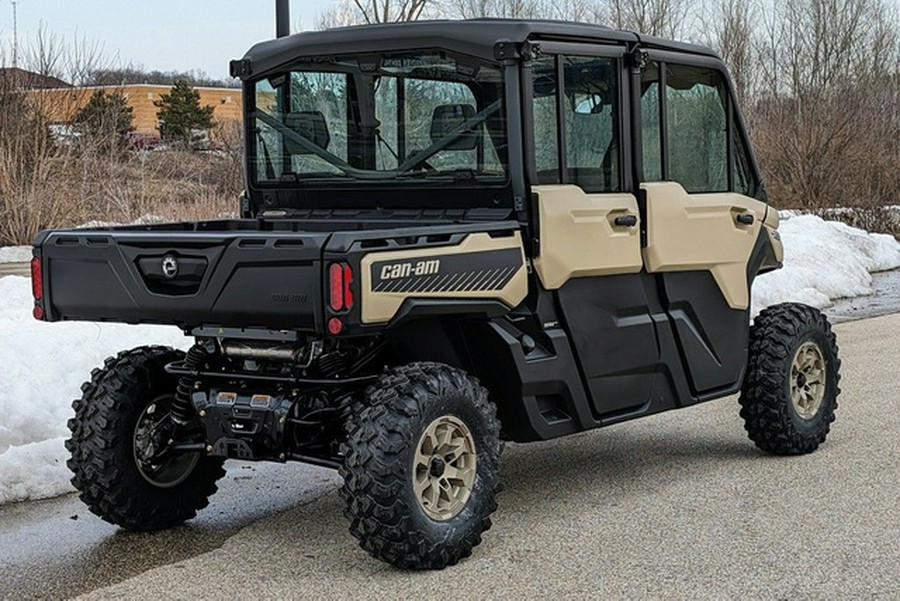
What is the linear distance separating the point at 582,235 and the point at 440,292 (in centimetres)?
107

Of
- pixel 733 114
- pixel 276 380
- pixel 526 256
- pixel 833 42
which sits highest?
pixel 833 42

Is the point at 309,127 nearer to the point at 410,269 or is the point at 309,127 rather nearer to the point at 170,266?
the point at 170,266

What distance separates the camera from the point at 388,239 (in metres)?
5.62

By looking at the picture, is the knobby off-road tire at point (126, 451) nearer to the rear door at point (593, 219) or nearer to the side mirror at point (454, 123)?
the side mirror at point (454, 123)

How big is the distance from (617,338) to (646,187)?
2.58 ft

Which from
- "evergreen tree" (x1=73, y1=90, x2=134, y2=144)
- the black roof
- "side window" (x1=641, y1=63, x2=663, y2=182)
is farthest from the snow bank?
"evergreen tree" (x1=73, y1=90, x2=134, y2=144)

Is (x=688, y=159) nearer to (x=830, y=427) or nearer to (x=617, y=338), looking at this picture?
(x=617, y=338)

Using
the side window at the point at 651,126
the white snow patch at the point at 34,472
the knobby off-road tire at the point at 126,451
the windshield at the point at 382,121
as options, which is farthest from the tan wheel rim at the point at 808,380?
the white snow patch at the point at 34,472

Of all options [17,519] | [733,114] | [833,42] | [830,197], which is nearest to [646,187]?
[733,114]

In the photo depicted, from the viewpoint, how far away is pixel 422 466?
5.79 m

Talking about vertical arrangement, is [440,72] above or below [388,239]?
above

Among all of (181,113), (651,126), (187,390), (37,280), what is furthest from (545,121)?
(181,113)

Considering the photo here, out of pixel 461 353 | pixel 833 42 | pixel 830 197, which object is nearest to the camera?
pixel 461 353

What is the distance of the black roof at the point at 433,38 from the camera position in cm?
646
